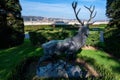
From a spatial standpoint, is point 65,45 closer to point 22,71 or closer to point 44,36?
point 22,71

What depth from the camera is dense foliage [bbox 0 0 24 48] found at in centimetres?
2462

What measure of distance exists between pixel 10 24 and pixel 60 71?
11.8 metres

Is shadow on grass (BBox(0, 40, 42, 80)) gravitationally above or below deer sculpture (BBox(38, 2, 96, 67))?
→ below

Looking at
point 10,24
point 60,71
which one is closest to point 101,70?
point 60,71

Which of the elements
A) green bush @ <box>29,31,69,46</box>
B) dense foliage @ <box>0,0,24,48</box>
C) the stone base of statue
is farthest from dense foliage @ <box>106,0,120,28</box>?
the stone base of statue

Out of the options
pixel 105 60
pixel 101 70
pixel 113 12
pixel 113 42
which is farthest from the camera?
pixel 113 12

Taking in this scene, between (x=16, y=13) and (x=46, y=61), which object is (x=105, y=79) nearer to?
(x=46, y=61)

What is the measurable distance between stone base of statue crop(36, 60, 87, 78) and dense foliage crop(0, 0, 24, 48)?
1029cm

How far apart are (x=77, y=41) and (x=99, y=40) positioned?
8384 mm

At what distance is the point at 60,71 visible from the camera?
14336mm

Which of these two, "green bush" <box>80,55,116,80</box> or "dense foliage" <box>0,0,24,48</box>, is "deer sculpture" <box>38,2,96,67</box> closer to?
"green bush" <box>80,55,116,80</box>

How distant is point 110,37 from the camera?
20594 millimetres

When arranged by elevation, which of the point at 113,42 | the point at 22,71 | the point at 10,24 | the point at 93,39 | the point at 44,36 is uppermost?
the point at 10,24

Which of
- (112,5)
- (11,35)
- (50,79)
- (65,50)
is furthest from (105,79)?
(112,5)
